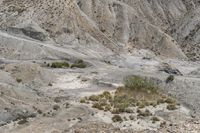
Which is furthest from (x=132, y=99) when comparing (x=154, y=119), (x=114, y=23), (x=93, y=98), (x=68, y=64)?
(x=114, y=23)

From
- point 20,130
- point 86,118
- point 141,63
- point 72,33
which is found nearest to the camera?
point 20,130

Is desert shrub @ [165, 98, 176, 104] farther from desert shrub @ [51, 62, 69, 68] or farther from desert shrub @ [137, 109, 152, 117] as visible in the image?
desert shrub @ [51, 62, 69, 68]

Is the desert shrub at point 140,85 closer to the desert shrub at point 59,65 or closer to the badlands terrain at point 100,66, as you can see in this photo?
the badlands terrain at point 100,66

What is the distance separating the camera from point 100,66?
271 ft

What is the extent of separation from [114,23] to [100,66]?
122 ft

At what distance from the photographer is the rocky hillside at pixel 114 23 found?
101 metres

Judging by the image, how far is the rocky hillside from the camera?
333ft

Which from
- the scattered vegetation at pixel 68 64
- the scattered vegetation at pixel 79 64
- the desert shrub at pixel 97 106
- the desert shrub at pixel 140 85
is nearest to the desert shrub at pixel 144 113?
the desert shrub at pixel 97 106

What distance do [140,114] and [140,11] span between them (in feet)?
296

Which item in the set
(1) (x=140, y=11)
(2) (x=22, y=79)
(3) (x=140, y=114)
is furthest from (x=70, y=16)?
(3) (x=140, y=114)

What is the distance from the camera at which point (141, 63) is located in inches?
3799

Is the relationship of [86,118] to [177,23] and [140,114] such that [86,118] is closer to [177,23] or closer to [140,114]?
[140,114]

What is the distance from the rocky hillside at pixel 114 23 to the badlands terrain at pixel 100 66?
0.65ft

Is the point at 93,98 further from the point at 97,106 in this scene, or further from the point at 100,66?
the point at 100,66
